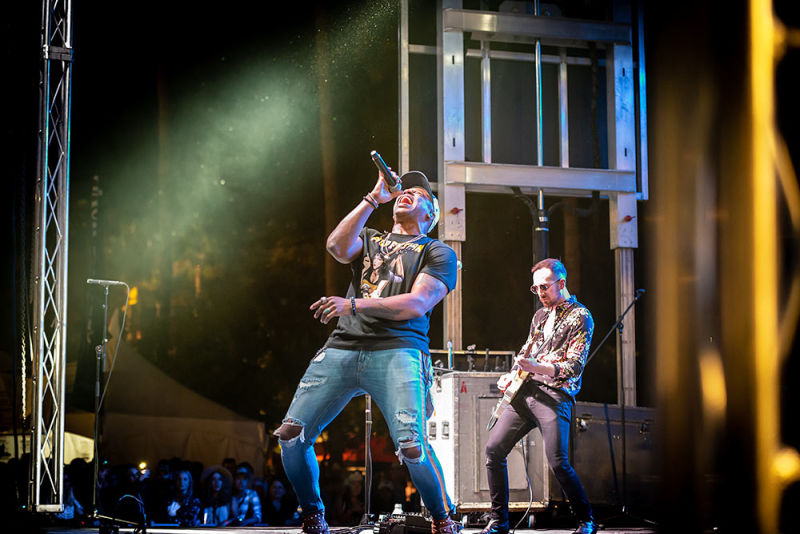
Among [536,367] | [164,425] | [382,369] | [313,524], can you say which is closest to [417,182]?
[382,369]

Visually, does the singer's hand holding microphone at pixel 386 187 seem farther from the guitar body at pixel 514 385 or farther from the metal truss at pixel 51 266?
the metal truss at pixel 51 266

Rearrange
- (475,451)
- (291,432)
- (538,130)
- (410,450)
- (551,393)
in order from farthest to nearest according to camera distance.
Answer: (538,130)
(475,451)
(551,393)
(291,432)
(410,450)

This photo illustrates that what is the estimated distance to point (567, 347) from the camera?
17.4 ft

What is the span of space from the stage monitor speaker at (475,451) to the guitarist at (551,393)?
5.28ft

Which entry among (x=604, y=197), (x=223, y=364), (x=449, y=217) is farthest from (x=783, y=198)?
(x=223, y=364)

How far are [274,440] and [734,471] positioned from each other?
13.8 meters

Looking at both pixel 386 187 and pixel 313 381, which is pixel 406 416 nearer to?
pixel 313 381

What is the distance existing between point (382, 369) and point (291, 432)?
1.84 feet

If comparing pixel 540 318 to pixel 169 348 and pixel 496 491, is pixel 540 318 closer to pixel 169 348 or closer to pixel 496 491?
pixel 496 491

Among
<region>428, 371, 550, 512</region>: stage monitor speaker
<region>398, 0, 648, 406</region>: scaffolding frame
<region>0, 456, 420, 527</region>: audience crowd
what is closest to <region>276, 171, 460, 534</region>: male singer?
<region>428, 371, 550, 512</region>: stage monitor speaker

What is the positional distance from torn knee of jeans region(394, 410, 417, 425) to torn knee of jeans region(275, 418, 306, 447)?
19.6 inches

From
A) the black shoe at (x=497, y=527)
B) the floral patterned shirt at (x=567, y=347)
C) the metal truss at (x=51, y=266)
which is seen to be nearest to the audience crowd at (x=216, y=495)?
the metal truss at (x=51, y=266)

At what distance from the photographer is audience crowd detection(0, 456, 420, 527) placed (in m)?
8.45

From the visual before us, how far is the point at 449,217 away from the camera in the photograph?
9523 mm
